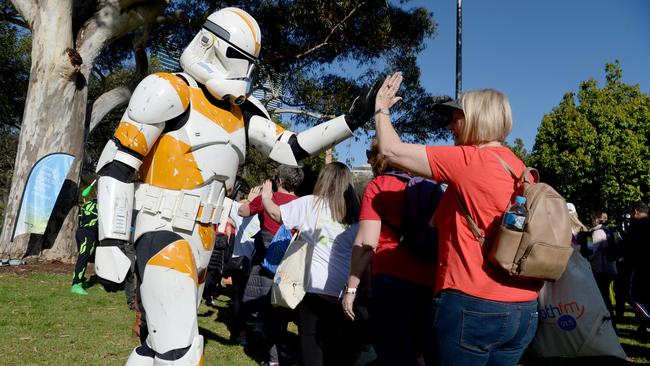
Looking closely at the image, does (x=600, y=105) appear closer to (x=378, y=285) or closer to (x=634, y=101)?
(x=634, y=101)

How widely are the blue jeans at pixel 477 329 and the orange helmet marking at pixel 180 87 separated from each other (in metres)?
1.57

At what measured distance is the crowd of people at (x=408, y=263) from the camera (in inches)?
80.3

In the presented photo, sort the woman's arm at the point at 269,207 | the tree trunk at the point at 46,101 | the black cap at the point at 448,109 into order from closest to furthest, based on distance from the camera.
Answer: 1. the black cap at the point at 448,109
2. the woman's arm at the point at 269,207
3. the tree trunk at the point at 46,101

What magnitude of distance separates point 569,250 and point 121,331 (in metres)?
5.08

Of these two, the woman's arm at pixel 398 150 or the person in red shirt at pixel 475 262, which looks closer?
the person in red shirt at pixel 475 262

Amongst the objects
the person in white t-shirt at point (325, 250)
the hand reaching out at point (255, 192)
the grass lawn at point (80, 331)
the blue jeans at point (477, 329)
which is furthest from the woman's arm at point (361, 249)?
the grass lawn at point (80, 331)

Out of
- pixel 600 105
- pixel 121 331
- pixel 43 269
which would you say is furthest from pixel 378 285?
pixel 600 105

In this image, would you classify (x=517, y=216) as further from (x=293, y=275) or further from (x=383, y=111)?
(x=293, y=275)

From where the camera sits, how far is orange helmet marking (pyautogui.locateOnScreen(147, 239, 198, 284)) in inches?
103

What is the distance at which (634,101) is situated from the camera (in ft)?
100

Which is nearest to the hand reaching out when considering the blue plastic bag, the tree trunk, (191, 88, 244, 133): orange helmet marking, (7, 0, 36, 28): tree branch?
the blue plastic bag

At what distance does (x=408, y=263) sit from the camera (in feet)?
9.42

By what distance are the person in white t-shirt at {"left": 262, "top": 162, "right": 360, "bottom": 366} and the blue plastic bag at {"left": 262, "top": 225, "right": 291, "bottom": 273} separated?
3.15 feet

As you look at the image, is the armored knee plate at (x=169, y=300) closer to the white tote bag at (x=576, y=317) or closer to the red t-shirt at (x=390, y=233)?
the red t-shirt at (x=390, y=233)
